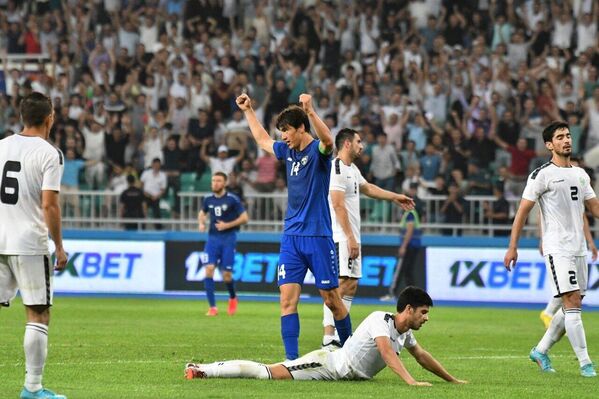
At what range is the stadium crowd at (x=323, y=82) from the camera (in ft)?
90.3

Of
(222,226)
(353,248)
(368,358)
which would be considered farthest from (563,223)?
(222,226)

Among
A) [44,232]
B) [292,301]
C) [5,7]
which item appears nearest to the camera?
[44,232]

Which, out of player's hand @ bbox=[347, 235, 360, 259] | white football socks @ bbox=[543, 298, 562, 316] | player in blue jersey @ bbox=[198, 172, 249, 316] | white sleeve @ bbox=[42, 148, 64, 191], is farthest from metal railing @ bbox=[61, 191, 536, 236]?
white sleeve @ bbox=[42, 148, 64, 191]

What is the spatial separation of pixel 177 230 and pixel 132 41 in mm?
6789

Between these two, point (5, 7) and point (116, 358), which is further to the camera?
point (5, 7)

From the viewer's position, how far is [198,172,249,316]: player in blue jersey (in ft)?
75.5

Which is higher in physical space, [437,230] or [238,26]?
[238,26]

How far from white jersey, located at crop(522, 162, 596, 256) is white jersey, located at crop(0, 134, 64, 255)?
5408mm

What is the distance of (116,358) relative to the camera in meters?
14.5

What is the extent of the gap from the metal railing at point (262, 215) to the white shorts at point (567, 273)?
12531 millimetres

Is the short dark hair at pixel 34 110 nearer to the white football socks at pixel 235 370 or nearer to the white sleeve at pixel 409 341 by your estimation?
the white football socks at pixel 235 370

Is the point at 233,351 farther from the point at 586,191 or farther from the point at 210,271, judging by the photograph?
the point at 210,271

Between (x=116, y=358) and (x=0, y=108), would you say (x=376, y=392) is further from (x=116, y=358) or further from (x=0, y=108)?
(x=0, y=108)

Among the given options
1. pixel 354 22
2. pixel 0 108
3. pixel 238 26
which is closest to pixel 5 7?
pixel 0 108
